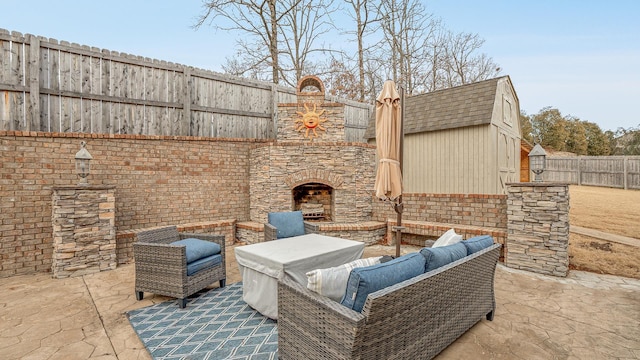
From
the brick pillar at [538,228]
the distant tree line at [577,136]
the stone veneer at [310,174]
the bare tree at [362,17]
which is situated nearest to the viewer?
the brick pillar at [538,228]

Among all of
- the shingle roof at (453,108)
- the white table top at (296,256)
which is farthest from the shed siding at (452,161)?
the white table top at (296,256)

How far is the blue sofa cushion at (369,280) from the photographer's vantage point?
1.76 meters

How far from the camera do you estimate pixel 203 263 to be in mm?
3652

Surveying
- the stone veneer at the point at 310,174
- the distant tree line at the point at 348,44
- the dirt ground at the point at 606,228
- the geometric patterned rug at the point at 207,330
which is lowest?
the geometric patterned rug at the point at 207,330

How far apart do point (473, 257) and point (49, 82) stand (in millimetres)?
6771

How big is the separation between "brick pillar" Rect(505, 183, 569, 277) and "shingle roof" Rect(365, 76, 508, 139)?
2694 millimetres

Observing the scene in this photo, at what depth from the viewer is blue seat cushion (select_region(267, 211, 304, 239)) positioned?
4.84 metres

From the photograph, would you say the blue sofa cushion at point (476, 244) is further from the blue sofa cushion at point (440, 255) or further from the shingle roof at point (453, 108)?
the shingle roof at point (453, 108)

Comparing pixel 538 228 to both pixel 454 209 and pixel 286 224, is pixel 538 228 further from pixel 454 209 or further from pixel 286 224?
pixel 286 224

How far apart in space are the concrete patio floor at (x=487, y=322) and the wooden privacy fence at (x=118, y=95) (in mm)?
2720

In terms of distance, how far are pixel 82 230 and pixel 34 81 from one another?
257cm

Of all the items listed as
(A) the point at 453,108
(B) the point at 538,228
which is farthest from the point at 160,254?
(A) the point at 453,108

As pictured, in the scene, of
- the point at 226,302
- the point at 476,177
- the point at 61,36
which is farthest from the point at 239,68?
the point at 226,302

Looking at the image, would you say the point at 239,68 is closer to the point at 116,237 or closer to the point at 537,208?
the point at 116,237
